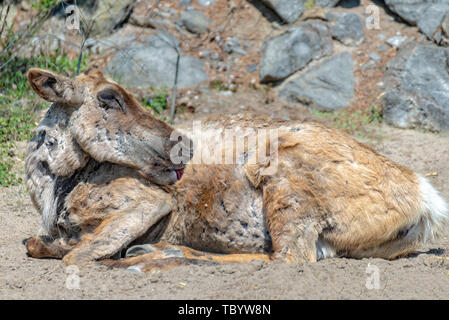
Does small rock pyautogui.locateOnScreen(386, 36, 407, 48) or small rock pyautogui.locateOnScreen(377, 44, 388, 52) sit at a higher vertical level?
small rock pyautogui.locateOnScreen(386, 36, 407, 48)

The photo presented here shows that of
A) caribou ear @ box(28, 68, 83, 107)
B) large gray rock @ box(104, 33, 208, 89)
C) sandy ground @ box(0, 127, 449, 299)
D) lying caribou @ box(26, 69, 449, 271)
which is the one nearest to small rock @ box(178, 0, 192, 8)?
large gray rock @ box(104, 33, 208, 89)

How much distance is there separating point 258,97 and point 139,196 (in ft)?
17.0

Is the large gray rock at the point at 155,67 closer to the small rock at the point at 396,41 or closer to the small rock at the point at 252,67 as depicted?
the small rock at the point at 252,67

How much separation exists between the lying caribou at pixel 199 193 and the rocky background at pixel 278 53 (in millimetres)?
3947

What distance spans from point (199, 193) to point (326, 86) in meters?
5.21

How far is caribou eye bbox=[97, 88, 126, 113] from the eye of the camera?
493cm

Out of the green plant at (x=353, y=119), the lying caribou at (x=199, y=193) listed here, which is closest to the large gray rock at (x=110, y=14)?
the green plant at (x=353, y=119)

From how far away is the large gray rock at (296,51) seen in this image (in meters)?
9.69

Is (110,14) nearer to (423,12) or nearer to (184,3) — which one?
(184,3)

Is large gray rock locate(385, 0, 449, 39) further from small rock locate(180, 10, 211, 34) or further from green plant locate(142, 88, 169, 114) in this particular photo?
green plant locate(142, 88, 169, 114)

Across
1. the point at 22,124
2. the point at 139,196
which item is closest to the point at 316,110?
the point at 22,124

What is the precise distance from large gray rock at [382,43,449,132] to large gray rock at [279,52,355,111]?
729mm

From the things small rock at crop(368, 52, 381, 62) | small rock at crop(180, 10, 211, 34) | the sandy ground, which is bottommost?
the sandy ground
